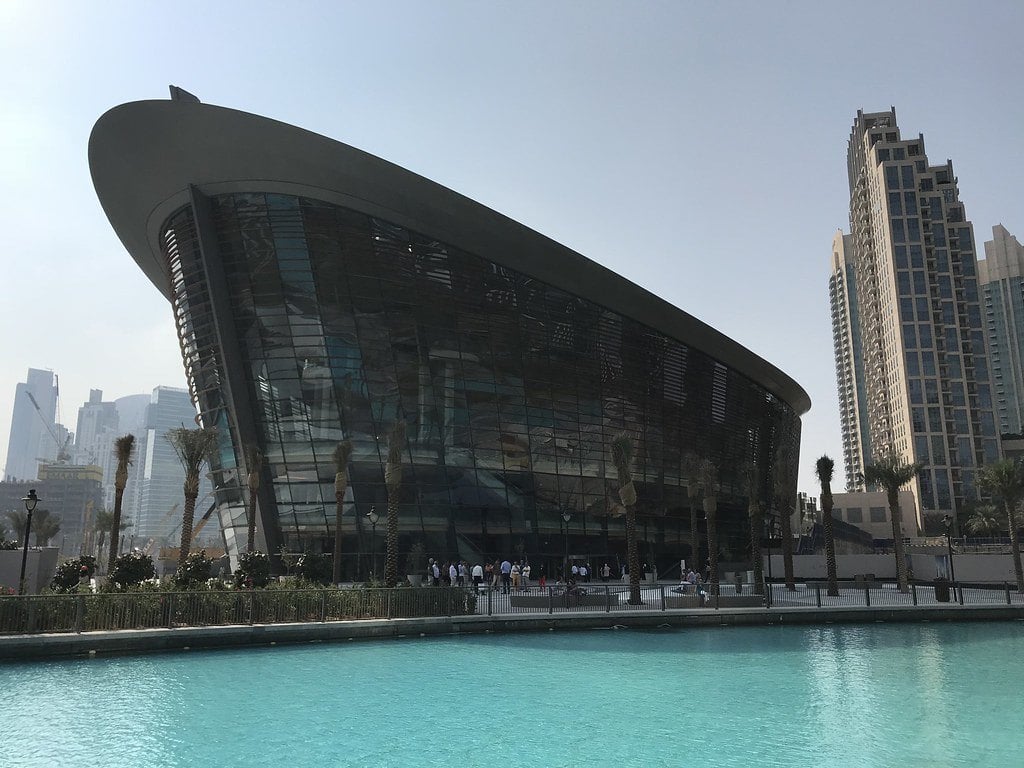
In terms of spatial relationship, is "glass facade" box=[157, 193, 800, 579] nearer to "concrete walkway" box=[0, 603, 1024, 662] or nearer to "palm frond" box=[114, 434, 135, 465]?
"palm frond" box=[114, 434, 135, 465]

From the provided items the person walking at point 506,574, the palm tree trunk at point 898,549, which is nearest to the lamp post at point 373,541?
the person walking at point 506,574

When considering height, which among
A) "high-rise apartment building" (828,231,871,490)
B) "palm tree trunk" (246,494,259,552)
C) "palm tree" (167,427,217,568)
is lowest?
"palm tree trunk" (246,494,259,552)

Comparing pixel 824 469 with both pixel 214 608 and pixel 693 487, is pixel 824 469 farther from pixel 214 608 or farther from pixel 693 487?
pixel 214 608

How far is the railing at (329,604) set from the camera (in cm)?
2000

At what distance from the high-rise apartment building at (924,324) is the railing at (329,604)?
76.2 m

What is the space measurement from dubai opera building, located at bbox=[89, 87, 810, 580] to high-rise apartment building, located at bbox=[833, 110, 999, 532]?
2827 inches

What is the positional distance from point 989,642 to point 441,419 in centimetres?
2780

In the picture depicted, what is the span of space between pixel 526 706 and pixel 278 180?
3339 cm

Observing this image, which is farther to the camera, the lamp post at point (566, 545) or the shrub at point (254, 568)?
the lamp post at point (566, 545)

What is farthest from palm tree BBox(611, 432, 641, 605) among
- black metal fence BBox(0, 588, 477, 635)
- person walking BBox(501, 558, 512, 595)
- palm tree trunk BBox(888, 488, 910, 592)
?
palm tree trunk BBox(888, 488, 910, 592)

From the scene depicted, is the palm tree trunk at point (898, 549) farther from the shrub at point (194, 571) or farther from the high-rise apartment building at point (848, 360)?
the high-rise apartment building at point (848, 360)

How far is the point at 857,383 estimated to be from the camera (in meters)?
163

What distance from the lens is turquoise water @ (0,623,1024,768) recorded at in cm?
1152

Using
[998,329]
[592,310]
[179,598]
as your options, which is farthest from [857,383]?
[179,598]
